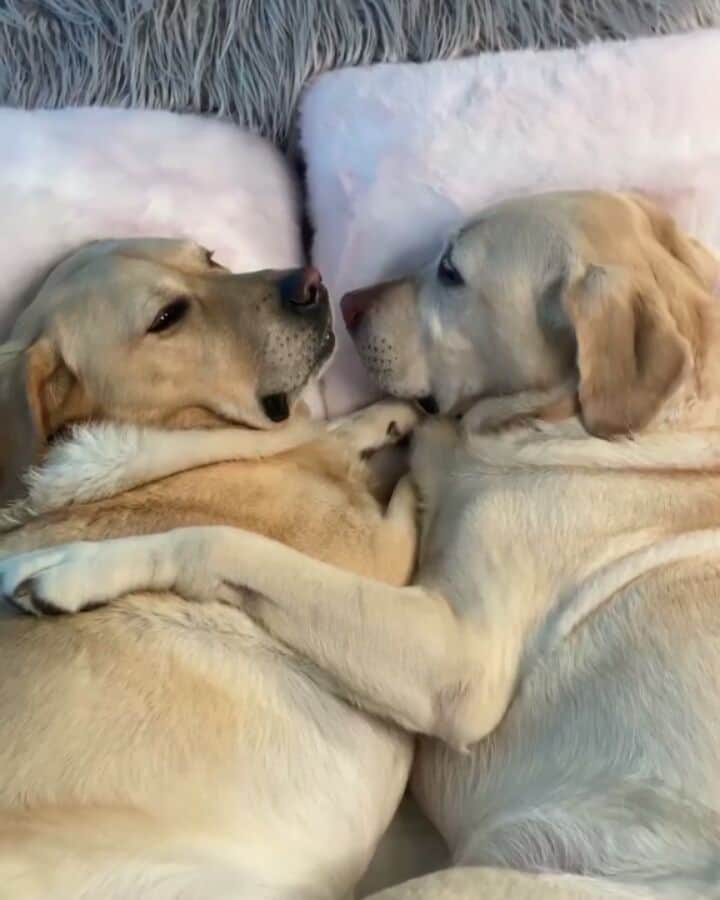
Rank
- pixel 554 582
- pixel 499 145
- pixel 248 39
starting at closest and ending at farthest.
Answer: pixel 554 582 < pixel 499 145 < pixel 248 39

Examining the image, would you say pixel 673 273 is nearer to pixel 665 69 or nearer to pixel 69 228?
pixel 665 69

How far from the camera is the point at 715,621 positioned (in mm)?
1687

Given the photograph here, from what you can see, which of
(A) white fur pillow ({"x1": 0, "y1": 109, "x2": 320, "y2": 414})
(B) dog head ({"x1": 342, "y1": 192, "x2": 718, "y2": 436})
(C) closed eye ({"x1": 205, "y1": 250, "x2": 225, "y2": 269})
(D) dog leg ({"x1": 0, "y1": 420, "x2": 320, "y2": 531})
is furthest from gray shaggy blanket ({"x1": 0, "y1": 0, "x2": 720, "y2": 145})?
(D) dog leg ({"x1": 0, "y1": 420, "x2": 320, "y2": 531})

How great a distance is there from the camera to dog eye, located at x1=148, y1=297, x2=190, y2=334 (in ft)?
6.27

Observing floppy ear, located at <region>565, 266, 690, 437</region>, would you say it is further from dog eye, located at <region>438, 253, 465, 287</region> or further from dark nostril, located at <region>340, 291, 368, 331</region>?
dark nostril, located at <region>340, 291, 368, 331</region>

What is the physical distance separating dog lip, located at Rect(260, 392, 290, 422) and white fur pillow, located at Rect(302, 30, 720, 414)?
0.26 metres

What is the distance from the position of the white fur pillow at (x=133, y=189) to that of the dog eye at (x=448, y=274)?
0.40 metres

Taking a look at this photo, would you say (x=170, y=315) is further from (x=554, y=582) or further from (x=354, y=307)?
(x=554, y=582)

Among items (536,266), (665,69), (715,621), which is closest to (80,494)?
(536,266)

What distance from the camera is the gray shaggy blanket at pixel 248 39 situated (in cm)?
228

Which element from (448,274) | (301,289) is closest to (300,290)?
(301,289)

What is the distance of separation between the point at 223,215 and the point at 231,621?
Answer: 2.78ft

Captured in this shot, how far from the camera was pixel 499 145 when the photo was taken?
2.21 meters

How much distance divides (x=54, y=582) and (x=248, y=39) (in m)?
1.19
